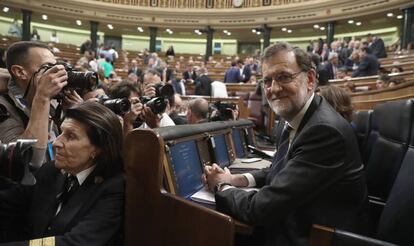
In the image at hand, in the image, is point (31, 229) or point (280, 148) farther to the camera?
point (280, 148)

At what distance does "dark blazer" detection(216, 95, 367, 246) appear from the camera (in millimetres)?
1210

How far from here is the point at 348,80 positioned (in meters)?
6.19

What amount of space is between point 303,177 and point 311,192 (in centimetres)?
7

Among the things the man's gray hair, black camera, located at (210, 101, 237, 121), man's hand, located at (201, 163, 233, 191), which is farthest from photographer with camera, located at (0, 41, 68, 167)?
black camera, located at (210, 101, 237, 121)

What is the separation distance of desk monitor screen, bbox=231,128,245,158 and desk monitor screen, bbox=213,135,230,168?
0.99 feet

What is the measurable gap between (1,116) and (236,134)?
181cm

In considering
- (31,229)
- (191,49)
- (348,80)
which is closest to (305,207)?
(31,229)

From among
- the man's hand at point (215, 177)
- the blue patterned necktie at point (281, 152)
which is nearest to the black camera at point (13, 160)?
the man's hand at point (215, 177)

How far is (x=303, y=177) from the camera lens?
1.20m

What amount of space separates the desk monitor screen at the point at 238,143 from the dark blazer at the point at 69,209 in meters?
1.37

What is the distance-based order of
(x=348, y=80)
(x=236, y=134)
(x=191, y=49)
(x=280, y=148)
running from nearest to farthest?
(x=280, y=148), (x=236, y=134), (x=348, y=80), (x=191, y=49)

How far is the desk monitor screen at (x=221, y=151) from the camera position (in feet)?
Answer: 7.09

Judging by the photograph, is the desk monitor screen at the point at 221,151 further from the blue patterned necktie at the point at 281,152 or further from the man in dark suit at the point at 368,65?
the man in dark suit at the point at 368,65

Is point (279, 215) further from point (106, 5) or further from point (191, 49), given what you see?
point (191, 49)
